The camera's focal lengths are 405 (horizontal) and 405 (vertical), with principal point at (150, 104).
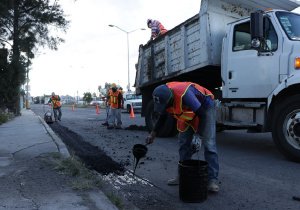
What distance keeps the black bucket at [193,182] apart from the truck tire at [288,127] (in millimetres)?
2585

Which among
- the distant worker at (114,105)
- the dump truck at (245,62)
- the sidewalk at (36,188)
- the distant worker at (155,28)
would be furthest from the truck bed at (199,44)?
the distant worker at (114,105)

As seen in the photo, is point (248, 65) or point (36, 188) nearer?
point (36, 188)

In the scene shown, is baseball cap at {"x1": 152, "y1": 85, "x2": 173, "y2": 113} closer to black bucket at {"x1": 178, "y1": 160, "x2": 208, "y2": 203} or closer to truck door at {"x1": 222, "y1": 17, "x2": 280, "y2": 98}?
black bucket at {"x1": 178, "y1": 160, "x2": 208, "y2": 203}

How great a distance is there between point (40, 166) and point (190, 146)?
2453 millimetres

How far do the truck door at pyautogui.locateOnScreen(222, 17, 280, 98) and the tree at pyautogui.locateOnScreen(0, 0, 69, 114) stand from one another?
41.7 ft

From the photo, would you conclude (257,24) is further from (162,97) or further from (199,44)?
(162,97)

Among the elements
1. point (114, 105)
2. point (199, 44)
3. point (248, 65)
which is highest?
point (199, 44)

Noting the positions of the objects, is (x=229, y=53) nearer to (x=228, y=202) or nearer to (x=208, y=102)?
(x=208, y=102)

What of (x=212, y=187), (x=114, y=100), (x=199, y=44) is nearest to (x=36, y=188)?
(x=212, y=187)

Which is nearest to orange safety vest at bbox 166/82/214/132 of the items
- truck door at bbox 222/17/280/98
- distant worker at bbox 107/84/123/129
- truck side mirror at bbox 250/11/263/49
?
truck side mirror at bbox 250/11/263/49

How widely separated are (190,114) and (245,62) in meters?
3.45

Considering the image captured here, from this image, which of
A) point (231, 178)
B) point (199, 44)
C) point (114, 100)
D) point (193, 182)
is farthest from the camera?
point (114, 100)

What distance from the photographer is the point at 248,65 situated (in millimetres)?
7719

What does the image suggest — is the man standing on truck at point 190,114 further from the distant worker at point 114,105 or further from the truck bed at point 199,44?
the distant worker at point 114,105
